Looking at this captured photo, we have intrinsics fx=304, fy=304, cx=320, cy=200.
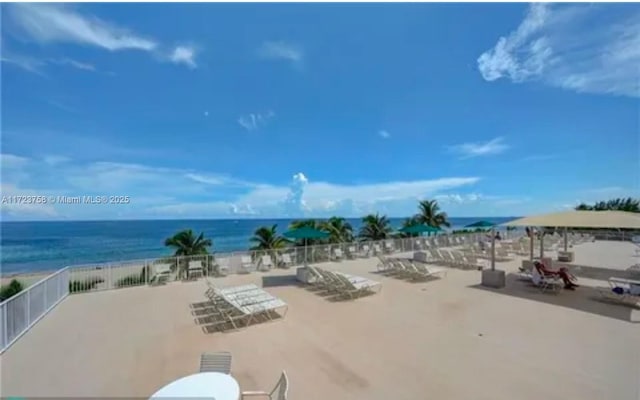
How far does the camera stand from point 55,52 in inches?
377

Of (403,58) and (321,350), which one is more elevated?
(403,58)

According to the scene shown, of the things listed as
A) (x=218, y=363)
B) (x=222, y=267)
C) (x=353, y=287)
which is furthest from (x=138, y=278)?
(x=218, y=363)

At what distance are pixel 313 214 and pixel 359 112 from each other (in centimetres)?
3055

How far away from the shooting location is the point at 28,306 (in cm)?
609

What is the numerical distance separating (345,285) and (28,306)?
7.03m

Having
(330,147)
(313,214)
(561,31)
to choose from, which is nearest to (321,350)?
(561,31)

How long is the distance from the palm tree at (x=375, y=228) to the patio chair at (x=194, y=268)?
12652 mm

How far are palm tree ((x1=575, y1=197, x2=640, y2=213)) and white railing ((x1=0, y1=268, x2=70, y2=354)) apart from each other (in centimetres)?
Result: 4328

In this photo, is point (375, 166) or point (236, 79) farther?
point (375, 166)

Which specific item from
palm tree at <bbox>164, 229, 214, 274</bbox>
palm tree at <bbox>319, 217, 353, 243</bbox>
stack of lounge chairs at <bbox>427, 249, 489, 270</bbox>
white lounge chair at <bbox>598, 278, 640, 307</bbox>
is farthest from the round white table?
palm tree at <bbox>319, 217, 353, 243</bbox>

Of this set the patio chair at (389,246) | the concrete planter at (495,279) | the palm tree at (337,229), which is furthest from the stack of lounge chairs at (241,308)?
the palm tree at (337,229)

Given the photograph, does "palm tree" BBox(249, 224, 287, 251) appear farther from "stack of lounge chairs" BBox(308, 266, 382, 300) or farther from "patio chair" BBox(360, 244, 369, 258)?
"stack of lounge chairs" BBox(308, 266, 382, 300)

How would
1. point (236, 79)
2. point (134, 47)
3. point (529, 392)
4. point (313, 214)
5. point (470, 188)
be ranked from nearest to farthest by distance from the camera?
point (529, 392) < point (134, 47) < point (236, 79) < point (470, 188) < point (313, 214)

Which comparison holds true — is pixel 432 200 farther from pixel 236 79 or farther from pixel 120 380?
pixel 120 380
